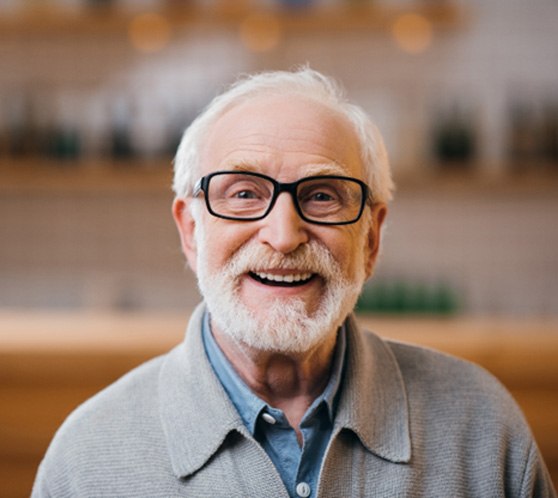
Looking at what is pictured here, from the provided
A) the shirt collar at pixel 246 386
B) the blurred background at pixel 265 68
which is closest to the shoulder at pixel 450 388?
the shirt collar at pixel 246 386

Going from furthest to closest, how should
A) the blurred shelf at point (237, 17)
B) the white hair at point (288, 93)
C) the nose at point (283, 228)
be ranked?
the blurred shelf at point (237, 17) < the white hair at point (288, 93) < the nose at point (283, 228)

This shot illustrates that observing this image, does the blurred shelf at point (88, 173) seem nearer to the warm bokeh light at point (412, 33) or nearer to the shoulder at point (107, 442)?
the warm bokeh light at point (412, 33)

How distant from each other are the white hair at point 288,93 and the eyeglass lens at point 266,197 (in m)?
0.08

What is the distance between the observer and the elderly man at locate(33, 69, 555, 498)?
1.21m

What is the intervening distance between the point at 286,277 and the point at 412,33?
96.1 inches

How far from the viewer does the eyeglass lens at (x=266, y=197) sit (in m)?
1.23

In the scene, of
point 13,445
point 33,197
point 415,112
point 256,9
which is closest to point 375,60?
point 415,112

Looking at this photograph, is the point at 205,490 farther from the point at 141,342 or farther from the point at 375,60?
the point at 375,60

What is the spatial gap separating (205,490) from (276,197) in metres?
0.44

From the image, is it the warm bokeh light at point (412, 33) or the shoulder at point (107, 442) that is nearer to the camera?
the shoulder at point (107, 442)

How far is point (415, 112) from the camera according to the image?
3.43 meters

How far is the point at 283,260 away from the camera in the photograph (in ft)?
3.95

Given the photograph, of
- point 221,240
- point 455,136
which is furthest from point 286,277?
point 455,136

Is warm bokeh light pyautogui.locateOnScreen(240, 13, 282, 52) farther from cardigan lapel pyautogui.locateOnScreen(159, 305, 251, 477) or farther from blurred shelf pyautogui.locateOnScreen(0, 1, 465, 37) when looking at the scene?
cardigan lapel pyautogui.locateOnScreen(159, 305, 251, 477)
